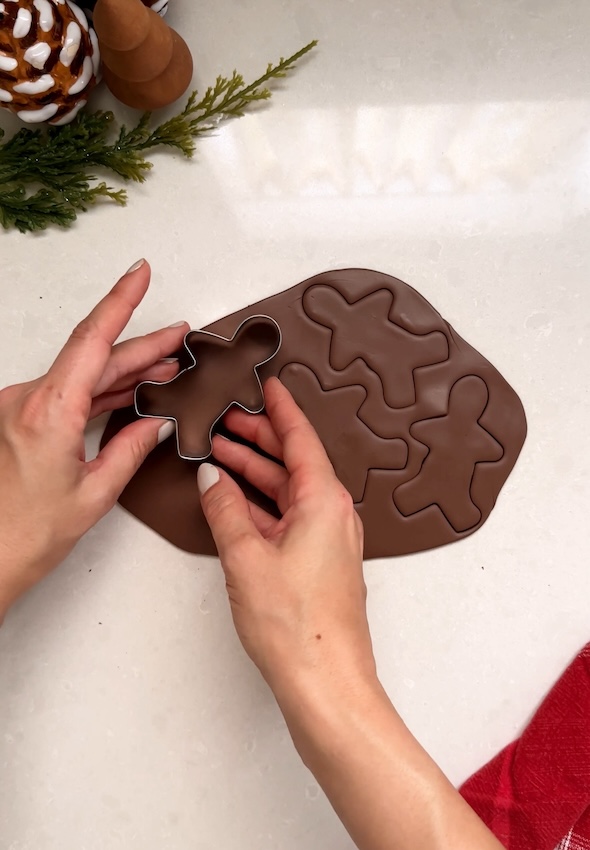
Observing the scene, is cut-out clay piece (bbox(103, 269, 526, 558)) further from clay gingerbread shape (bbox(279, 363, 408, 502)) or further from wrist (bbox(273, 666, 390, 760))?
wrist (bbox(273, 666, 390, 760))

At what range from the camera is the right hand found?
63 centimetres

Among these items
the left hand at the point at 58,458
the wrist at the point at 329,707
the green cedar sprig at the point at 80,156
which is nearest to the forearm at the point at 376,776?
the wrist at the point at 329,707

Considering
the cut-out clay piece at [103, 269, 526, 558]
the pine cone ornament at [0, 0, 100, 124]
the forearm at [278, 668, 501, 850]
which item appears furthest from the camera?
the cut-out clay piece at [103, 269, 526, 558]

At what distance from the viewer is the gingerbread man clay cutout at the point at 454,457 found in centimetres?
84

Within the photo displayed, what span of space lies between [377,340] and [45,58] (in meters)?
0.47

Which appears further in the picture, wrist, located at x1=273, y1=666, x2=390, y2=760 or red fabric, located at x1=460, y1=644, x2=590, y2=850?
red fabric, located at x1=460, y1=644, x2=590, y2=850

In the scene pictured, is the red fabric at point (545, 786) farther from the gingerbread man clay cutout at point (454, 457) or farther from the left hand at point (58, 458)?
the left hand at point (58, 458)

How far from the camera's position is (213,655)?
82 centimetres

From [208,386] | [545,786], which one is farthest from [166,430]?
[545,786]

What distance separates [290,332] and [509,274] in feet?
0.96

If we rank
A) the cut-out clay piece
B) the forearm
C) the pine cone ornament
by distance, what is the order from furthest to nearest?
the cut-out clay piece → the pine cone ornament → the forearm

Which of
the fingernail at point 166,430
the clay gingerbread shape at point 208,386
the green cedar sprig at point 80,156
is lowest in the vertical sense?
the fingernail at point 166,430

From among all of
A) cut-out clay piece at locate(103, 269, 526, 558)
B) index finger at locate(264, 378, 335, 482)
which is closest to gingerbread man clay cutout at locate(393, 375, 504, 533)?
→ cut-out clay piece at locate(103, 269, 526, 558)

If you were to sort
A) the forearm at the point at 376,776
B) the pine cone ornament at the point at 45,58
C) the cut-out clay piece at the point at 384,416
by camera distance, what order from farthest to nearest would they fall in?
the cut-out clay piece at the point at 384,416, the pine cone ornament at the point at 45,58, the forearm at the point at 376,776
